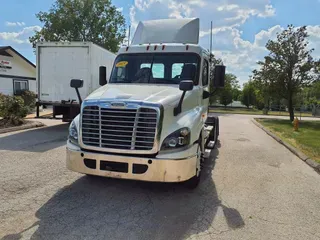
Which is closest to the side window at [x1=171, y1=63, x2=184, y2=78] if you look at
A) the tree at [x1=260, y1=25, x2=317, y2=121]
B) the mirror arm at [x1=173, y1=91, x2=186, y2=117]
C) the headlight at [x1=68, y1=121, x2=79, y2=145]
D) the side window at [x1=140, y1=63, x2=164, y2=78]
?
the side window at [x1=140, y1=63, x2=164, y2=78]

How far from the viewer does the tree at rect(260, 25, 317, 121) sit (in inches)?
832

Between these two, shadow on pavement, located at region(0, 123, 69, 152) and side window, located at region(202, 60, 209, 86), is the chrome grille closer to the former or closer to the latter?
side window, located at region(202, 60, 209, 86)

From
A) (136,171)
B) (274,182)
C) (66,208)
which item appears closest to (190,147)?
(136,171)

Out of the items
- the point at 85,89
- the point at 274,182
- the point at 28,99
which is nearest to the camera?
the point at 274,182

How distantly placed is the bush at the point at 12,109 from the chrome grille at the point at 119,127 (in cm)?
887

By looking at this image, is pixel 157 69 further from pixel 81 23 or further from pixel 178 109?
pixel 81 23

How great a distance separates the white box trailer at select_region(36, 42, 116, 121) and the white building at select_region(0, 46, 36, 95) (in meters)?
12.6

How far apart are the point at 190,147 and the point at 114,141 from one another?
1.17m

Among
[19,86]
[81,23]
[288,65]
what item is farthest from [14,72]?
[288,65]

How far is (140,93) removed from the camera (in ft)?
15.6

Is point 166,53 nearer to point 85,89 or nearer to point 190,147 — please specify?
point 190,147

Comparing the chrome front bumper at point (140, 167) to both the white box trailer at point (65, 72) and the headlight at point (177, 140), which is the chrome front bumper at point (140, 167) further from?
the white box trailer at point (65, 72)

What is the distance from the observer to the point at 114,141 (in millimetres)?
4410

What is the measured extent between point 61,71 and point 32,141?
363cm
